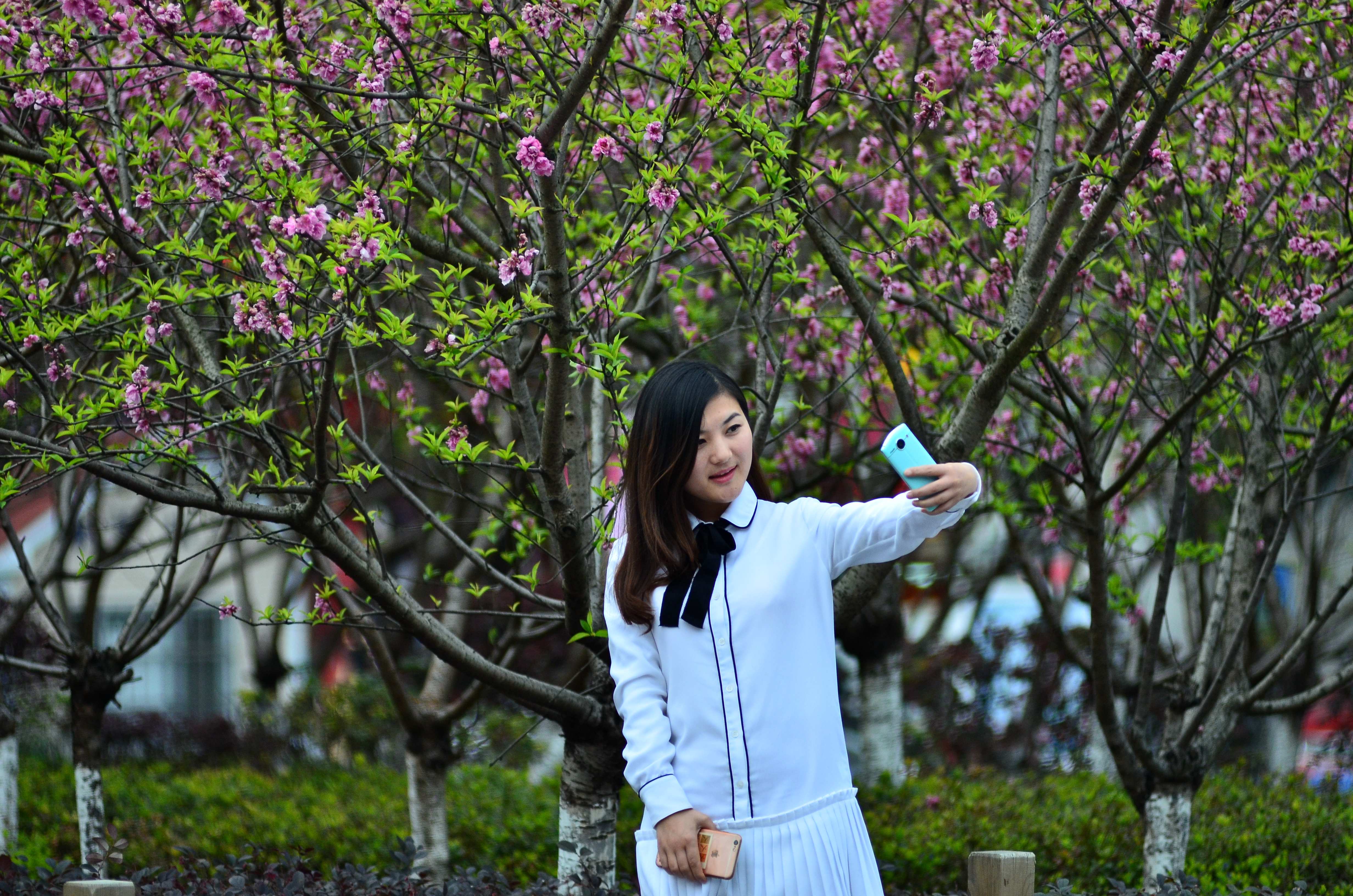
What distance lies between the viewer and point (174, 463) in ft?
12.3

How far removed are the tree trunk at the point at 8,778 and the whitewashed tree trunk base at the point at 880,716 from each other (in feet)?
14.3

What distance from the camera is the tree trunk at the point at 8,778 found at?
18.2 ft

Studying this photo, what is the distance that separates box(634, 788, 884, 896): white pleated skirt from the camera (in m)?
2.12

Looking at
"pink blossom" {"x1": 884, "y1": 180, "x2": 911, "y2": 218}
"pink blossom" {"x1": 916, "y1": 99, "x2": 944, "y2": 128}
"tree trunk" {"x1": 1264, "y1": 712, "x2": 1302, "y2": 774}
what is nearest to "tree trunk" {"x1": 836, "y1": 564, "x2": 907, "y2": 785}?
"pink blossom" {"x1": 884, "y1": 180, "x2": 911, "y2": 218}

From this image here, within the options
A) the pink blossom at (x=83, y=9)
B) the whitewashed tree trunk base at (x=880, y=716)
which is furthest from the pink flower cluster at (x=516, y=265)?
the whitewashed tree trunk base at (x=880, y=716)

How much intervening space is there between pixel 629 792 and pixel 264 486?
12.0 ft

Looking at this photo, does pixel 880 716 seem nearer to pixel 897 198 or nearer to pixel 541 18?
pixel 897 198

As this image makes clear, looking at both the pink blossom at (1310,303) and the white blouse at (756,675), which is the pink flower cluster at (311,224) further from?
the pink blossom at (1310,303)

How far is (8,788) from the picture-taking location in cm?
561

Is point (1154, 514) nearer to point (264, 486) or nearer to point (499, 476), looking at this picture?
point (499, 476)

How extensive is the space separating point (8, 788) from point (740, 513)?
4785 millimetres

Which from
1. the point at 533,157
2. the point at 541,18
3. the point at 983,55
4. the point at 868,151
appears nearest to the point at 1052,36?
the point at 983,55

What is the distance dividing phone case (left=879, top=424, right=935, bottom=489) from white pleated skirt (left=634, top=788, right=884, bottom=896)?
0.59 m

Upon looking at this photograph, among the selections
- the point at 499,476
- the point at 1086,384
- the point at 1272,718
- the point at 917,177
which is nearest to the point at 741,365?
the point at 499,476
